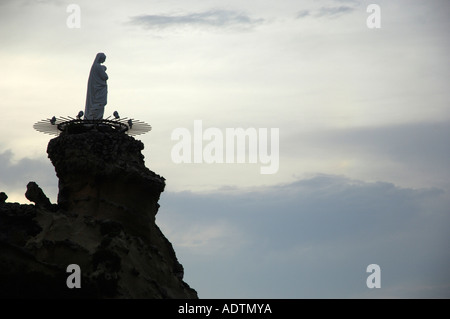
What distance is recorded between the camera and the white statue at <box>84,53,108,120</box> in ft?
228

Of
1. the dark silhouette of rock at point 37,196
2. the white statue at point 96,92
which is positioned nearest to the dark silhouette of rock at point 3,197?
the dark silhouette of rock at point 37,196

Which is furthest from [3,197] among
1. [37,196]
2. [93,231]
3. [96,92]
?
[96,92]

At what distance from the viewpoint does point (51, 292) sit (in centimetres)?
→ 6266

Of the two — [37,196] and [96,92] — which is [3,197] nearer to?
[37,196]

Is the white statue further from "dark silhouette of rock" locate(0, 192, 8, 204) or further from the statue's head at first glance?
"dark silhouette of rock" locate(0, 192, 8, 204)

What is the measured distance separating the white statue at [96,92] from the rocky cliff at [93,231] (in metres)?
1.65

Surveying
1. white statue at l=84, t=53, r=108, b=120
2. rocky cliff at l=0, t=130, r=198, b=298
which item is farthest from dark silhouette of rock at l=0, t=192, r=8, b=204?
white statue at l=84, t=53, r=108, b=120

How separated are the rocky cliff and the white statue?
1.65 m

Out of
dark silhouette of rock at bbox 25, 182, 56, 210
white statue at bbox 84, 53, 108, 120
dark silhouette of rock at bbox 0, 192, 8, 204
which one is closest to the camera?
dark silhouette of rock at bbox 0, 192, 8, 204

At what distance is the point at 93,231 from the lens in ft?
215

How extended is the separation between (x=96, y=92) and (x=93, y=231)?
8427 millimetres
